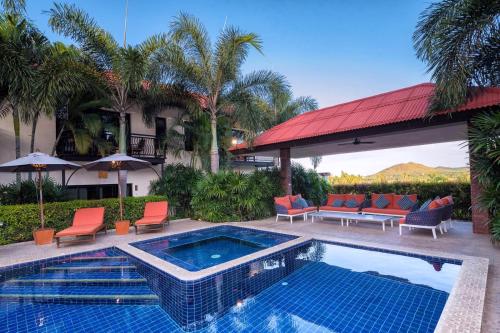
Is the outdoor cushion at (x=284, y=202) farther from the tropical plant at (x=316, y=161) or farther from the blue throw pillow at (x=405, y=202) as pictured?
the tropical plant at (x=316, y=161)

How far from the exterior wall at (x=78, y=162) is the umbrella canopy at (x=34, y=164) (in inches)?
169

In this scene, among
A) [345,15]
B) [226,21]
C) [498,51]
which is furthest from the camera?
[345,15]

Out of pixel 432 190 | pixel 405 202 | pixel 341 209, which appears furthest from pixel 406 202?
pixel 432 190

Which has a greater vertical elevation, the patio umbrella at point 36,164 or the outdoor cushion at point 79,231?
the patio umbrella at point 36,164

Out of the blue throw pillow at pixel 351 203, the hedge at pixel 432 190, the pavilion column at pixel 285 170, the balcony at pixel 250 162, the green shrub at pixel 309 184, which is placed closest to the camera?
the hedge at pixel 432 190

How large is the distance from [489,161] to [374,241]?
3.46 meters

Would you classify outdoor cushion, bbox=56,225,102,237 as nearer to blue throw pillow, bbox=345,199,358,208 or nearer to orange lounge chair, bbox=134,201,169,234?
orange lounge chair, bbox=134,201,169,234

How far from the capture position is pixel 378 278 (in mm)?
5520

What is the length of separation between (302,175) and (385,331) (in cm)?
1324

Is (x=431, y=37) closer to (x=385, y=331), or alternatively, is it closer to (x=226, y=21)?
(x=385, y=331)

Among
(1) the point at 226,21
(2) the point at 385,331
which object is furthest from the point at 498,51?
(1) the point at 226,21

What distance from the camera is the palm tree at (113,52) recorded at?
35.8 ft

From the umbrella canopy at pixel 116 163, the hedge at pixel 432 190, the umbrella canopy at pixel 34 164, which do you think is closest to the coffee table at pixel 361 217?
the hedge at pixel 432 190

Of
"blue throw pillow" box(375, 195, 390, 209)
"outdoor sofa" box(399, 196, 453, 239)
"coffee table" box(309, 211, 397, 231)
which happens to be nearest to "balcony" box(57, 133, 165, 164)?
"coffee table" box(309, 211, 397, 231)
